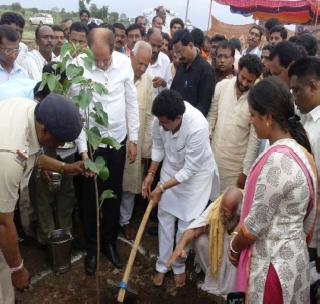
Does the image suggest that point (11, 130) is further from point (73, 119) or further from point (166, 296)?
point (166, 296)

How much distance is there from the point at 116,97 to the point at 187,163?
33.6 inches

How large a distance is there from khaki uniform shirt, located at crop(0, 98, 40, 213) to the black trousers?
136 cm

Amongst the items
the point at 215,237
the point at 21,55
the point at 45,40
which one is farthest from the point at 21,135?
the point at 45,40

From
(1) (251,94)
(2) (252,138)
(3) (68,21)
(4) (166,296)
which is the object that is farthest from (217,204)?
(3) (68,21)

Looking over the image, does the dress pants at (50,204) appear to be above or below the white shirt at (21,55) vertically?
below

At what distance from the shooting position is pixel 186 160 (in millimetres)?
2986

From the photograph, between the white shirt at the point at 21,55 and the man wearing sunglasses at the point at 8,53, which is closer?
the man wearing sunglasses at the point at 8,53

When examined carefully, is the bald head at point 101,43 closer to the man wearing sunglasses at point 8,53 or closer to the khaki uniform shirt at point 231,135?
the man wearing sunglasses at point 8,53

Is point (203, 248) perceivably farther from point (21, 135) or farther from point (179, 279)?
point (21, 135)

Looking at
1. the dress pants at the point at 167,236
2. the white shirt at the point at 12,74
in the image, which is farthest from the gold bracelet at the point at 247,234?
the white shirt at the point at 12,74

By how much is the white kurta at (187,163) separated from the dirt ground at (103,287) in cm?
65

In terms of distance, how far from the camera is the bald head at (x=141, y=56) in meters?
3.69

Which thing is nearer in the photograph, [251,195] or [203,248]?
[251,195]

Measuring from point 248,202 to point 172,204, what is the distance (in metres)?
1.36
